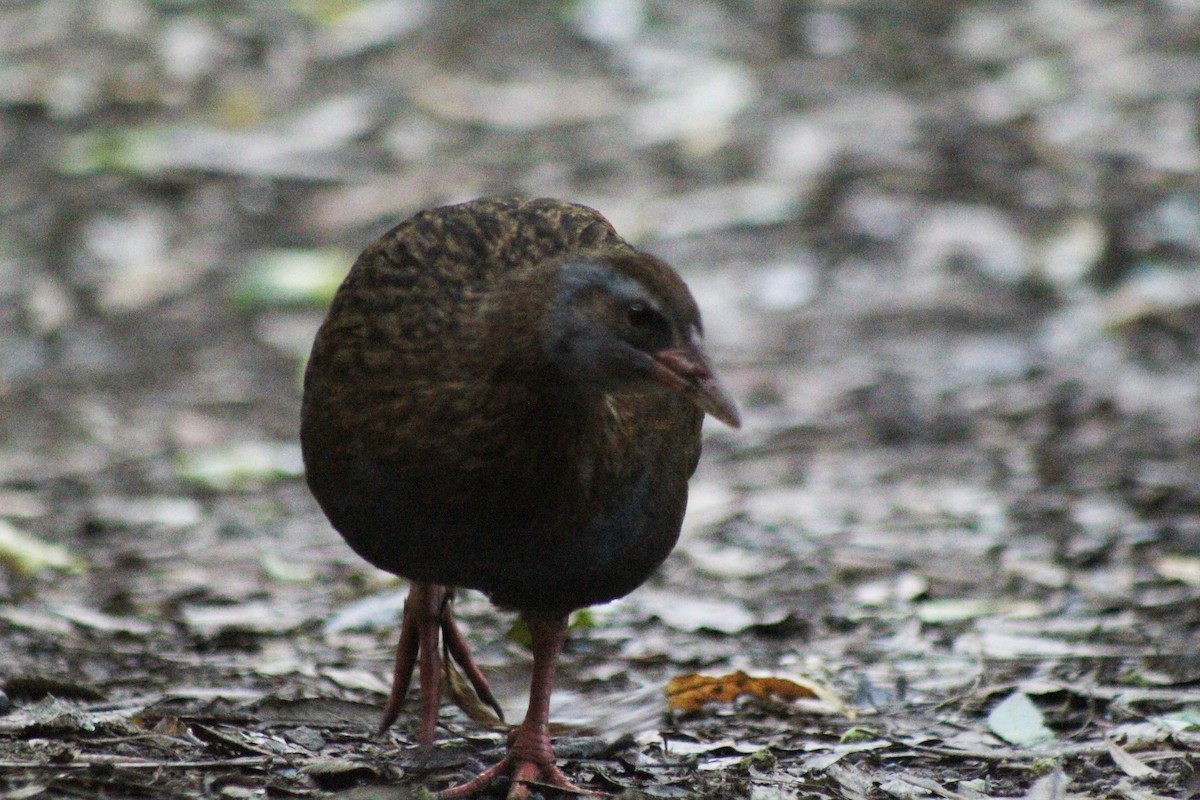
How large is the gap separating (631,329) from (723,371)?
4.78 m

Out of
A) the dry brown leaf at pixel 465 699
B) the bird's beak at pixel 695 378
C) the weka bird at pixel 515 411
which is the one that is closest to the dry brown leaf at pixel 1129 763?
the weka bird at pixel 515 411

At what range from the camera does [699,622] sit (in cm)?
570

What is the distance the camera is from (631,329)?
12.1 ft

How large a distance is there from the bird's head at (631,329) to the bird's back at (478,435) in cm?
7

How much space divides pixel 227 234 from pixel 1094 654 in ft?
19.4

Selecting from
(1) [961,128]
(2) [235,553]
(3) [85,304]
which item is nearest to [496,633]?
(2) [235,553]

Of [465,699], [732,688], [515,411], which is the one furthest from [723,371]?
[515,411]

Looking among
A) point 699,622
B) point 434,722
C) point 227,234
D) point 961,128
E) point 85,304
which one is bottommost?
point 434,722

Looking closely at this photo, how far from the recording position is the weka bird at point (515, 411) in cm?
373

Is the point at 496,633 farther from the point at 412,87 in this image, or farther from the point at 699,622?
the point at 412,87

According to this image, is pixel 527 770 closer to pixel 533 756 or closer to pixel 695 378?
pixel 533 756

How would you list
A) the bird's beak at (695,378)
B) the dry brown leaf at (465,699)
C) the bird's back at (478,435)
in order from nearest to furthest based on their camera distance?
the bird's beak at (695,378)
the bird's back at (478,435)
the dry brown leaf at (465,699)

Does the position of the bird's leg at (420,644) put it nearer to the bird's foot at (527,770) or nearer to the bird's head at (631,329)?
the bird's foot at (527,770)

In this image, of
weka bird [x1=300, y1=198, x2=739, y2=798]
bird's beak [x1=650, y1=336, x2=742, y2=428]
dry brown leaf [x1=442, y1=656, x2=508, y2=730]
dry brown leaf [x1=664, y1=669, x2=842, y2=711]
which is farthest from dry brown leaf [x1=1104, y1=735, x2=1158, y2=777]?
dry brown leaf [x1=442, y1=656, x2=508, y2=730]
